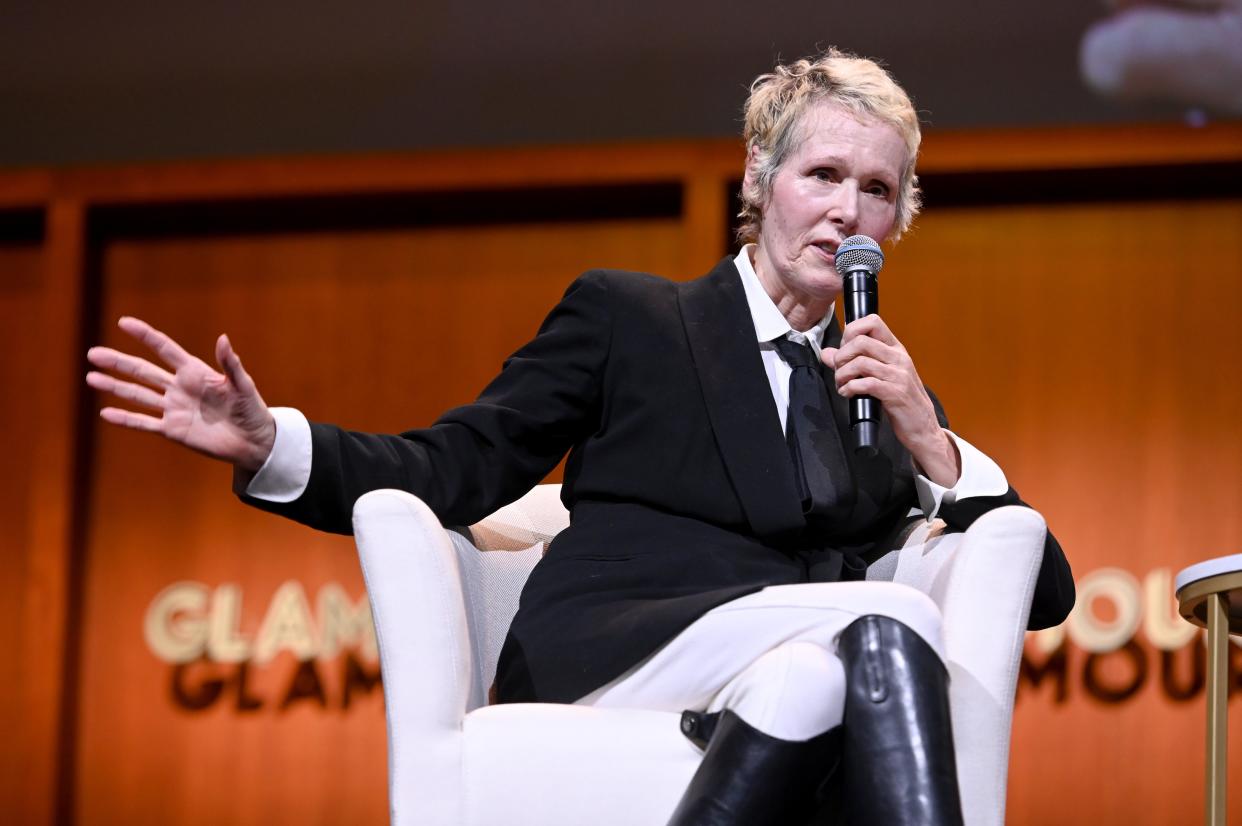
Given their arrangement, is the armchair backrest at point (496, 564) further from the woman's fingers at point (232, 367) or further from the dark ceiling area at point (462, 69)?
the dark ceiling area at point (462, 69)

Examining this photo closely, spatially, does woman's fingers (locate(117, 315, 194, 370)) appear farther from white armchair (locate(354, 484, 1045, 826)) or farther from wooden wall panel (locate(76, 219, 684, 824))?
wooden wall panel (locate(76, 219, 684, 824))

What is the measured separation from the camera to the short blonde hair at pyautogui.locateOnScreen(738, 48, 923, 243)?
1.78 m

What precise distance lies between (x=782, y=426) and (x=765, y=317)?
16 cm

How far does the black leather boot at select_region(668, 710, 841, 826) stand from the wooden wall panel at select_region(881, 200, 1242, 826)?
88.8 inches

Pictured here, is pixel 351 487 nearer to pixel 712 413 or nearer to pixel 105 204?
pixel 712 413

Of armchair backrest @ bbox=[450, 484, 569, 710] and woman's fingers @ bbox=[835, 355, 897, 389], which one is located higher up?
woman's fingers @ bbox=[835, 355, 897, 389]

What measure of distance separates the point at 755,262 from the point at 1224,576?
66 cm

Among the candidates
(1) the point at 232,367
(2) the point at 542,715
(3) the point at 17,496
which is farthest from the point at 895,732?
(3) the point at 17,496

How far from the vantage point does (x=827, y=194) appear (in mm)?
1766

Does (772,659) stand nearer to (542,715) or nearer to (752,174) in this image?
(542,715)

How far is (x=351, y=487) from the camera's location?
1.53 m

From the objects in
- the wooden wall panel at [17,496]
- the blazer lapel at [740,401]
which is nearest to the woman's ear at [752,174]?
the blazer lapel at [740,401]

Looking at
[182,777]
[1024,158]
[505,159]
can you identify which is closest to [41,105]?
[505,159]

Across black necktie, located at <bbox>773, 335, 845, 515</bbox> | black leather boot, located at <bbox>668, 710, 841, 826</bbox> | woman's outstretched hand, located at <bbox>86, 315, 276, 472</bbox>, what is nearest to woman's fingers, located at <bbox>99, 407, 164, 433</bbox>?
woman's outstretched hand, located at <bbox>86, 315, 276, 472</bbox>
